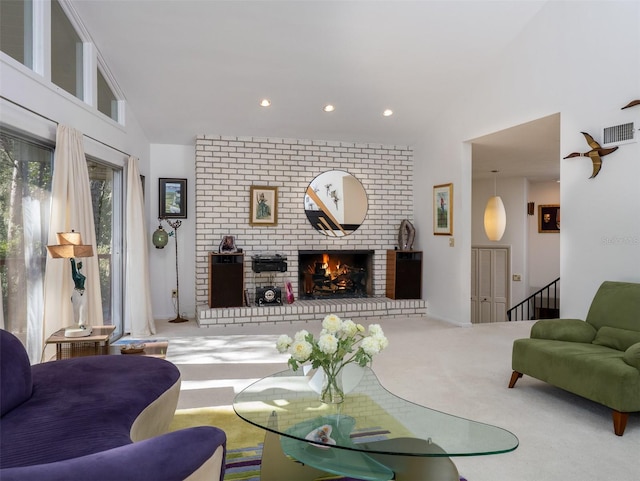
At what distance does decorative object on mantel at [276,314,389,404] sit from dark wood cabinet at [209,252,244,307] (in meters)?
4.18

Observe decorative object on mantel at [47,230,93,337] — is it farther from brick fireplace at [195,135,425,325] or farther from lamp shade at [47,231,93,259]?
brick fireplace at [195,135,425,325]

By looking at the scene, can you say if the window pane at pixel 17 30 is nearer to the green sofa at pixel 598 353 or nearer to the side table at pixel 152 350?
the side table at pixel 152 350

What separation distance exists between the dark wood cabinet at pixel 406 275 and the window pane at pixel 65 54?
486 cm

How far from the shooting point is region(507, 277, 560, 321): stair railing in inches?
364

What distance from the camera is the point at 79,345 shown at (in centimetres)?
355

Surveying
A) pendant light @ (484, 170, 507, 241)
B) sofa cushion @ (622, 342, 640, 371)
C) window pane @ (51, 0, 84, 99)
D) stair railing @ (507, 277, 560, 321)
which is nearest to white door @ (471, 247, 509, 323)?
stair railing @ (507, 277, 560, 321)

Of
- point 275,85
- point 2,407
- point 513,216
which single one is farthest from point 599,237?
point 513,216

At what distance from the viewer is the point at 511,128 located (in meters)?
5.51

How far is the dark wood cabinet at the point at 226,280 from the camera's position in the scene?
6480 mm

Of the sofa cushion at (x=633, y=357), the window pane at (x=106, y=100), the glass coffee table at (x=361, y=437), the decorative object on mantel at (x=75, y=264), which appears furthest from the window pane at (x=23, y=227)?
the sofa cushion at (x=633, y=357)

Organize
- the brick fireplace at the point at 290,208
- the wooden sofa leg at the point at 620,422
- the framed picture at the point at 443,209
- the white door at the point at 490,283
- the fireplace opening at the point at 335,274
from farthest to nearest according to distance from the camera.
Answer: the white door at the point at 490,283
the fireplace opening at the point at 335,274
the brick fireplace at the point at 290,208
the framed picture at the point at 443,209
the wooden sofa leg at the point at 620,422

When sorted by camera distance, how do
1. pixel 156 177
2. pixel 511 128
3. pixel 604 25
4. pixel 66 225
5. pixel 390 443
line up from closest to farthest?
pixel 390 443
pixel 66 225
pixel 604 25
pixel 511 128
pixel 156 177

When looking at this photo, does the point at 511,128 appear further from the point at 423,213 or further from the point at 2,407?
the point at 2,407

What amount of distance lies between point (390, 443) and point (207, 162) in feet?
18.4
